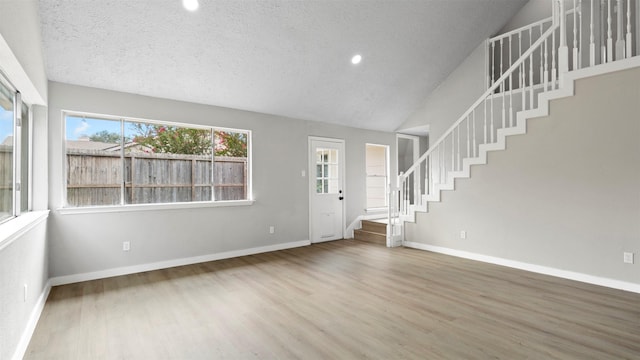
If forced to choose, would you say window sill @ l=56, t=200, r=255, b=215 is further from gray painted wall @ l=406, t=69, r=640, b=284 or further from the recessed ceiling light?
gray painted wall @ l=406, t=69, r=640, b=284

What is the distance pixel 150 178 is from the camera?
14.5ft

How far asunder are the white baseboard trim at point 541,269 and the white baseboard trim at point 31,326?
5.11 m

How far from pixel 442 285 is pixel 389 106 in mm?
3768

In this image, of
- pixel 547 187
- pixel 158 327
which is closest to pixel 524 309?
pixel 547 187

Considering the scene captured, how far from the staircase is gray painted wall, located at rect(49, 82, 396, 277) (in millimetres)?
1718

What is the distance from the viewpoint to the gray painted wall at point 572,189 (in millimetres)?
3490

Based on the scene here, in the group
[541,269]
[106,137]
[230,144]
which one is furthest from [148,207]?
[541,269]

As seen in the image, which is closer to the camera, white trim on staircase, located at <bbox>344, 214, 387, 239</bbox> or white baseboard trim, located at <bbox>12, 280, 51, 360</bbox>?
white baseboard trim, located at <bbox>12, 280, 51, 360</bbox>

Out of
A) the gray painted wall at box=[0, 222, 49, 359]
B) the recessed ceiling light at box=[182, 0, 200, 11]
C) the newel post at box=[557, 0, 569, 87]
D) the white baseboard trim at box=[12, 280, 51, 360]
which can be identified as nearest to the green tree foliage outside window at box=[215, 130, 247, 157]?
the recessed ceiling light at box=[182, 0, 200, 11]

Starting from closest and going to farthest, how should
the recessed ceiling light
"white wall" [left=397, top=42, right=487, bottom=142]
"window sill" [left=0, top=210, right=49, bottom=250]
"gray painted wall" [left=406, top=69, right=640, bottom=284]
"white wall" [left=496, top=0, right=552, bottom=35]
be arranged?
"window sill" [left=0, top=210, right=49, bottom=250]
the recessed ceiling light
"gray painted wall" [left=406, top=69, right=640, bottom=284]
"white wall" [left=496, top=0, right=552, bottom=35]
"white wall" [left=397, top=42, right=487, bottom=142]

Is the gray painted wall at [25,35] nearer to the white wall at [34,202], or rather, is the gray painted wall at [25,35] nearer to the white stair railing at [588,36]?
the white wall at [34,202]

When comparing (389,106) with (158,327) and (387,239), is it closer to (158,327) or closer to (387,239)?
(387,239)

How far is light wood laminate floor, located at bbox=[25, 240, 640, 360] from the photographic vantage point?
2271mm

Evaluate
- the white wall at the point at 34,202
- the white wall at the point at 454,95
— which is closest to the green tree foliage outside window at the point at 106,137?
the white wall at the point at 34,202
